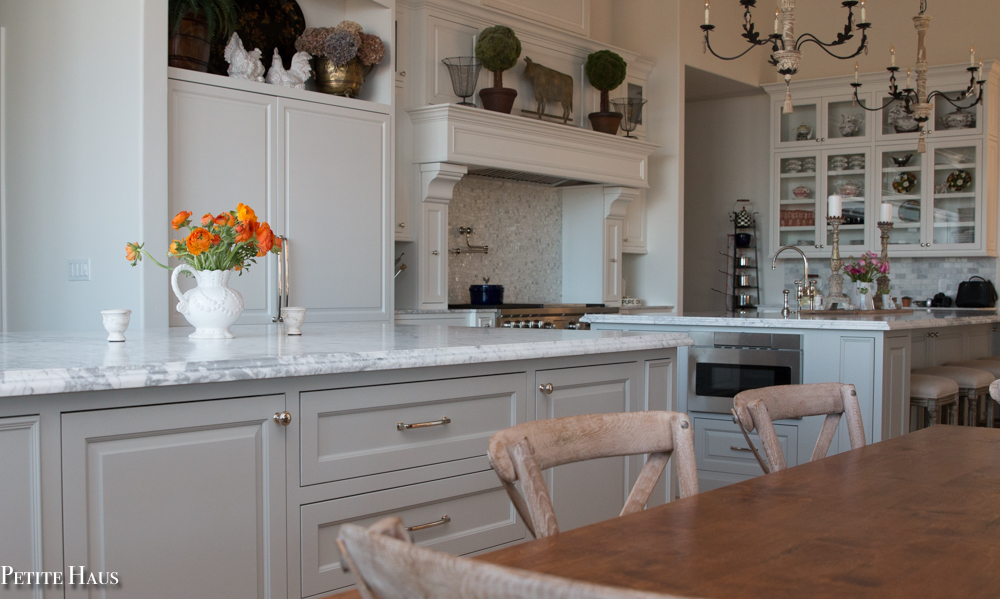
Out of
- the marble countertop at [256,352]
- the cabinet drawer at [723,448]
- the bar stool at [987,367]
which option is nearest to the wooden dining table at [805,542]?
the marble countertop at [256,352]

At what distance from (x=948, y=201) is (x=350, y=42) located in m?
5.18

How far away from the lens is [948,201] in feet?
23.1

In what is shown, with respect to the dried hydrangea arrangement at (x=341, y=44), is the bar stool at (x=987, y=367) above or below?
below

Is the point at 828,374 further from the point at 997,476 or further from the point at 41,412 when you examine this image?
the point at 41,412

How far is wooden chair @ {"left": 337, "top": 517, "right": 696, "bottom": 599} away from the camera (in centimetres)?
48

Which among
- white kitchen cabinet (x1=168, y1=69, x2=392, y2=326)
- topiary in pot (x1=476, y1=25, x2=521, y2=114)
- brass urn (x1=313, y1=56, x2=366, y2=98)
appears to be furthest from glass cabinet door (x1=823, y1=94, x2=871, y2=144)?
brass urn (x1=313, y1=56, x2=366, y2=98)

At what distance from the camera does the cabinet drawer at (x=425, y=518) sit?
72.3 inches

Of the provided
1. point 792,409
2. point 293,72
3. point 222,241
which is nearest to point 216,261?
point 222,241

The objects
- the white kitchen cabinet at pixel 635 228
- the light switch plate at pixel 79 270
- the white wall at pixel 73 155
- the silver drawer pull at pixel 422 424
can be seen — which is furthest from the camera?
the white kitchen cabinet at pixel 635 228

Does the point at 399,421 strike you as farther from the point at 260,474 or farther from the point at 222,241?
the point at 222,241

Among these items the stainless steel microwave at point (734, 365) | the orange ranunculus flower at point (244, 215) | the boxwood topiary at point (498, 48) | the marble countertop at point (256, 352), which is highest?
the boxwood topiary at point (498, 48)

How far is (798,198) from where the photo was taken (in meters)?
7.63

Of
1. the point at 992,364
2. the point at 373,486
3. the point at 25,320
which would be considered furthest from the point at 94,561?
the point at 992,364

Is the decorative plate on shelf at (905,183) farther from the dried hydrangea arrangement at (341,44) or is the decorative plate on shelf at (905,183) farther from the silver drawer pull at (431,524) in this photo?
the silver drawer pull at (431,524)
